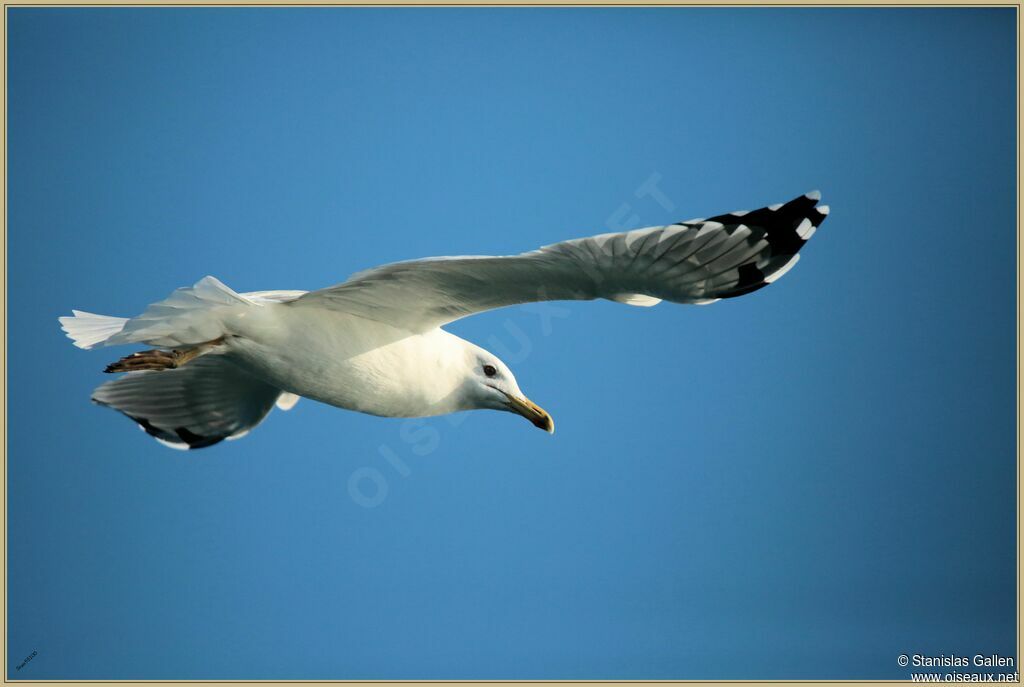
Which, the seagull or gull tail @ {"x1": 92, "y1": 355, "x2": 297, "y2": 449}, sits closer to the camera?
the seagull

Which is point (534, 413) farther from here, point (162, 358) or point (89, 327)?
point (89, 327)

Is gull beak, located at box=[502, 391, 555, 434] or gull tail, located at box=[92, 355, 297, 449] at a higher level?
gull tail, located at box=[92, 355, 297, 449]

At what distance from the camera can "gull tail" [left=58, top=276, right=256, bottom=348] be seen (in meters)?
4.52

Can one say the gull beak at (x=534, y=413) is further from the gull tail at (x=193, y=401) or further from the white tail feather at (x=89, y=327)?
the white tail feather at (x=89, y=327)

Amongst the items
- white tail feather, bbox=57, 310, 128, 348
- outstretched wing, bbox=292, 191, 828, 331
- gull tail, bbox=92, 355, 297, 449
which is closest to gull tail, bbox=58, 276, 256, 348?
white tail feather, bbox=57, 310, 128, 348

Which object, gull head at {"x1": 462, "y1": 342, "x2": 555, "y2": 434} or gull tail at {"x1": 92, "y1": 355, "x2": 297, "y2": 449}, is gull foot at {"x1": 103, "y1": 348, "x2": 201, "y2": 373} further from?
gull head at {"x1": 462, "y1": 342, "x2": 555, "y2": 434}

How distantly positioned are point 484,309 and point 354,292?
19.3 inches

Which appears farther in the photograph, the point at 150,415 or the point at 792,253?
the point at 150,415

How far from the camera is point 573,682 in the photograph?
17.4ft

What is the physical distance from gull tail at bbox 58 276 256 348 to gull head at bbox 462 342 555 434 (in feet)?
3.13

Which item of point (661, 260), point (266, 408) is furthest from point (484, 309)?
point (266, 408)

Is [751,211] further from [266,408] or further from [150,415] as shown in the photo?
[150,415]

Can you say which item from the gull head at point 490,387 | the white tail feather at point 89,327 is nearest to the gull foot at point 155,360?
the white tail feather at point 89,327

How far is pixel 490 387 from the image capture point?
5070 millimetres
